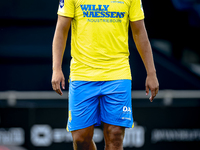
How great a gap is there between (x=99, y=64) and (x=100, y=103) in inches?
13.1

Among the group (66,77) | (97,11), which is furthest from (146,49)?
(66,77)

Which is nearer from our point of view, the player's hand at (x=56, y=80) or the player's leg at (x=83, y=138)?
the player's hand at (x=56, y=80)

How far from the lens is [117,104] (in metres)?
2.97

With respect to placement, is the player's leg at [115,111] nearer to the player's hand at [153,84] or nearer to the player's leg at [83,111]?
the player's leg at [83,111]

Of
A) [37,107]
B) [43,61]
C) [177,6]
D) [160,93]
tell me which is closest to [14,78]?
[43,61]

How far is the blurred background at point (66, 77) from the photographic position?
15.2 feet

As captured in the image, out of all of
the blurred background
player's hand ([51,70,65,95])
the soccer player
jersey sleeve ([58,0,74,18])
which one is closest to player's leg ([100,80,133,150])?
the soccer player

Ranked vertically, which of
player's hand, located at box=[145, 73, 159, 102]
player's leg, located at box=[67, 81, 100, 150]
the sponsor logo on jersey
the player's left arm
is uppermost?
the sponsor logo on jersey

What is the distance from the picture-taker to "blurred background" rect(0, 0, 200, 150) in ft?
15.2

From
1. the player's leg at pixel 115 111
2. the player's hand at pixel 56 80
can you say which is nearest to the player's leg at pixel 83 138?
the player's leg at pixel 115 111

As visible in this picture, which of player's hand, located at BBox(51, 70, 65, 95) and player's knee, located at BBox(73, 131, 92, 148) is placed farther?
player's knee, located at BBox(73, 131, 92, 148)

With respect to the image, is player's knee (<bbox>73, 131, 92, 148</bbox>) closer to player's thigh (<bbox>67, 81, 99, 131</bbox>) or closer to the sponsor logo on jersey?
player's thigh (<bbox>67, 81, 99, 131</bbox>)

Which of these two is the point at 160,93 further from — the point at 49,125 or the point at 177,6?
the point at 177,6

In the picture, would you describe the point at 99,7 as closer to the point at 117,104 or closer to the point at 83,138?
the point at 117,104
